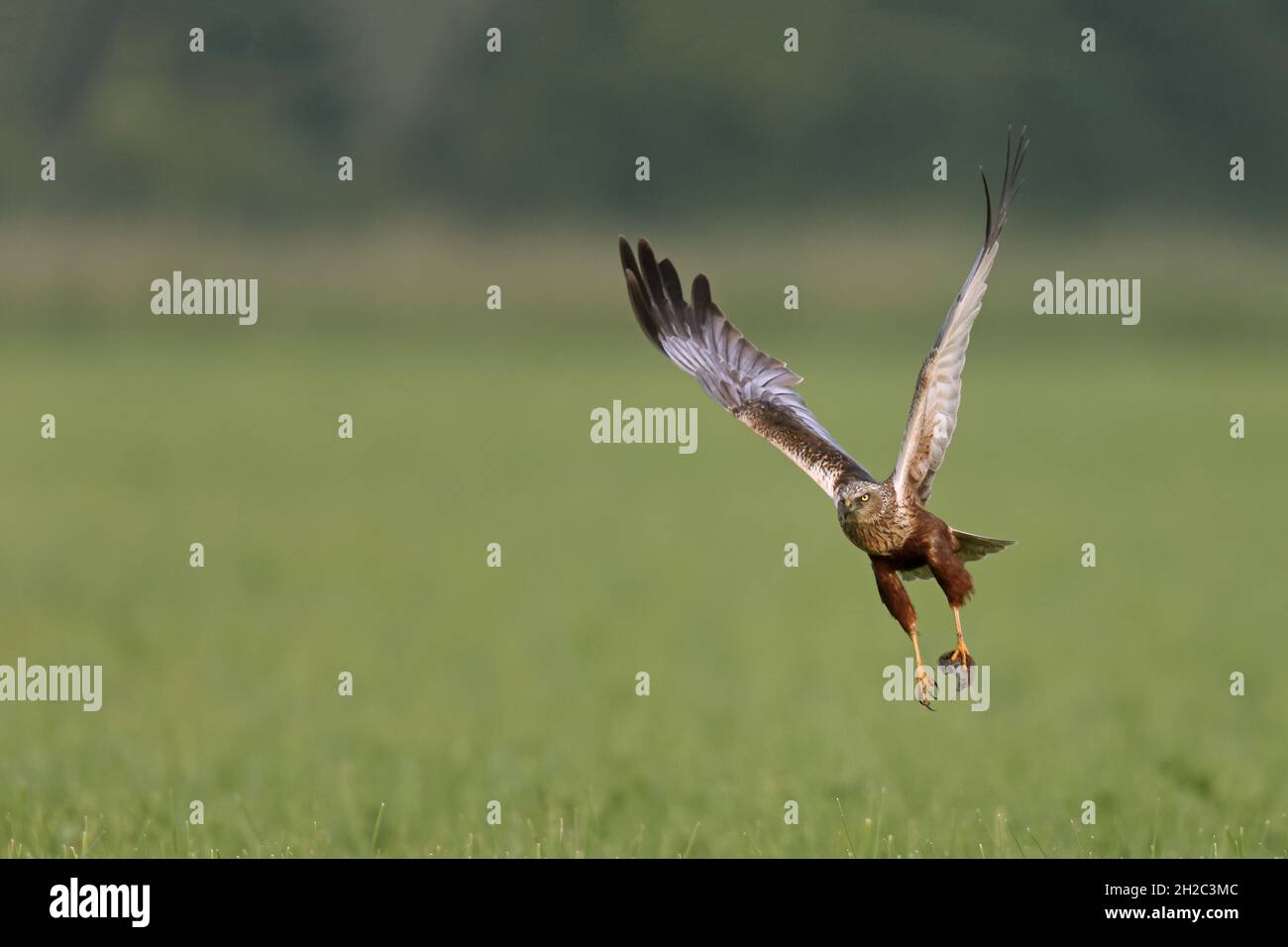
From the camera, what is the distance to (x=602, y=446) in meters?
40.8

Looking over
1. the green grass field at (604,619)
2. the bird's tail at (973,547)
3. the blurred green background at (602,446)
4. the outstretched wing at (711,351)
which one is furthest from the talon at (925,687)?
the green grass field at (604,619)

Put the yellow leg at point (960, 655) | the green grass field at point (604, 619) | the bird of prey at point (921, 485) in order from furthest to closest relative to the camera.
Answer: the green grass field at point (604, 619)
the bird of prey at point (921, 485)
the yellow leg at point (960, 655)

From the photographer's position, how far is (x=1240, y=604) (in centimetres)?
2034

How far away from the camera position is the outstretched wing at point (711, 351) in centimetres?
430

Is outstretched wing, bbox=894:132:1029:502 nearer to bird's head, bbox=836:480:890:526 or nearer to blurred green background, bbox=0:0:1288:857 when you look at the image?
bird's head, bbox=836:480:890:526

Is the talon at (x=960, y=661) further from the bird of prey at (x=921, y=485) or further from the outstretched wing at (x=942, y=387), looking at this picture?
the outstretched wing at (x=942, y=387)

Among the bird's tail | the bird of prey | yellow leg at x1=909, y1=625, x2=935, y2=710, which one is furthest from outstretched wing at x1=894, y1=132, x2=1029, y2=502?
yellow leg at x1=909, y1=625, x2=935, y2=710

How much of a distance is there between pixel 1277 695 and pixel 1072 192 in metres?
80.5

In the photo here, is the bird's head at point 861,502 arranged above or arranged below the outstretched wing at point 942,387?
below

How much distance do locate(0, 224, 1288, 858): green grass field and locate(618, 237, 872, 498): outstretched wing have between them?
0.64 ft

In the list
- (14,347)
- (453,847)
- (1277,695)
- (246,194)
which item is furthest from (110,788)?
(246,194)

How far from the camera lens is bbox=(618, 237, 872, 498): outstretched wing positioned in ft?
14.1

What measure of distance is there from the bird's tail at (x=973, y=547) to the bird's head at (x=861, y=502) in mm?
174
